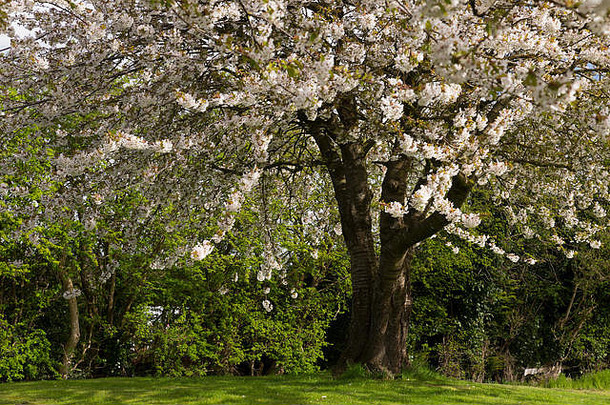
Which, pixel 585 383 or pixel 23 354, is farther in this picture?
pixel 585 383

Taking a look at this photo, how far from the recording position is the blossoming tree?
18.0ft

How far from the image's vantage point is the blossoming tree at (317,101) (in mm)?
5473

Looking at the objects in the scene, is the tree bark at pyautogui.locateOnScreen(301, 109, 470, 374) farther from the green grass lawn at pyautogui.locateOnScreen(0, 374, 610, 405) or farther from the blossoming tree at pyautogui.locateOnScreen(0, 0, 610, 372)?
the green grass lawn at pyautogui.locateOnScreen(0, 374, 610, 405)

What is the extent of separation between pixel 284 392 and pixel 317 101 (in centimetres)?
402

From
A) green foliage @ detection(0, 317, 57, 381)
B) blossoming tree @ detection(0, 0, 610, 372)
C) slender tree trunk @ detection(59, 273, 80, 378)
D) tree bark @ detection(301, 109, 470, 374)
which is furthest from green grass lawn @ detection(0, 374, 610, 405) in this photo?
slender tree trunk @ detection(59, 273, 80, 378)

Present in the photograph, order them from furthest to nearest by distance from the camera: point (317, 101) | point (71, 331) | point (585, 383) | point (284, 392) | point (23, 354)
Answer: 1. point (71, 331)
2. point (585, 383)
3. point (23, 354)
4. point (284, 392)
5. point (317, 101)

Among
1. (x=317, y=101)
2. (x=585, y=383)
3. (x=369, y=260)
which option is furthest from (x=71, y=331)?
(x=585, y=383)

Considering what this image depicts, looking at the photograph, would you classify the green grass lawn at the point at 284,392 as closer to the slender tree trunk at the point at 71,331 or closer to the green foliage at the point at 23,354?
the green foliage at the point at 23,354

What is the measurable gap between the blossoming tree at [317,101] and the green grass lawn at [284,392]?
32.1 inches

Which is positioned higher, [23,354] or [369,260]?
[369,260]

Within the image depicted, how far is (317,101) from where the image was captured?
501 centimetres

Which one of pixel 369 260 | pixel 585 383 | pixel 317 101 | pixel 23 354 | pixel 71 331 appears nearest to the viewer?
pixel 317 101

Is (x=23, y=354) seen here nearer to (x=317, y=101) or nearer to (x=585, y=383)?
(x=317, y=101)

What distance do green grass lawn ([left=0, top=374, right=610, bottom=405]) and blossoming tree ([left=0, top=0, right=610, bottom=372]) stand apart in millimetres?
815
